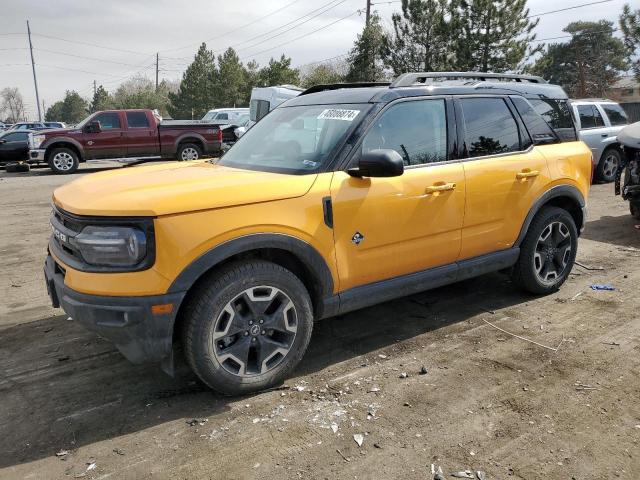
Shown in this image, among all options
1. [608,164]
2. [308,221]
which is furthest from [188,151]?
[308,221]

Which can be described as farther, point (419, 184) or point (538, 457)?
point (419, 184)

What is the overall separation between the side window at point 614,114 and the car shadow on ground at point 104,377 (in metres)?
9.29

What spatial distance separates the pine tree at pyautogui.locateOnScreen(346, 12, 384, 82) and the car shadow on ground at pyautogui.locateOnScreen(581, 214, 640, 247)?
914 inches

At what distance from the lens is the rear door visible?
1684 cm

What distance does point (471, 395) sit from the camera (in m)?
→ 3.19

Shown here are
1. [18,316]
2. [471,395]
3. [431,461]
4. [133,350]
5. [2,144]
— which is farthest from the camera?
[2,144]

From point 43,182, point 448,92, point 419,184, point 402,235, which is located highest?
point 448,92

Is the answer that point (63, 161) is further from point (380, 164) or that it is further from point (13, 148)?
point (380, 164)

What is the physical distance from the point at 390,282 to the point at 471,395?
92 centimetres

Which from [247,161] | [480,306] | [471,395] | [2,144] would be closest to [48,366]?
[247,161]

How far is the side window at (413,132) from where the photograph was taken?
3613 mm

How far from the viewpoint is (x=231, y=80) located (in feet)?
162

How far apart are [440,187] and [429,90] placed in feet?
2.52

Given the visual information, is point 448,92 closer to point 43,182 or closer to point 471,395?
point 471,395
